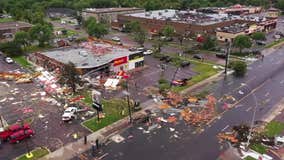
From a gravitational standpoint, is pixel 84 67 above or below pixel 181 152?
above

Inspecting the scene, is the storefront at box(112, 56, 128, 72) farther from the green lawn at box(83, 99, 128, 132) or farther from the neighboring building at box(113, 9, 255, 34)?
the neighboring building at box(113, 9, 255, 34)

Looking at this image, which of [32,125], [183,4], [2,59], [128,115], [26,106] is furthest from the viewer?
[183,4]

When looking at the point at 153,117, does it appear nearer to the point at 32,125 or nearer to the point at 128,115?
the point at 128,115

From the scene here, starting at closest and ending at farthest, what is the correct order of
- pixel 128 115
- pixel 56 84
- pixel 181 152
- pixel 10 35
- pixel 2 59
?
pixel 181 152
pixel 128 115
pixel 56 84
pixel 2 59
pixel 10 35

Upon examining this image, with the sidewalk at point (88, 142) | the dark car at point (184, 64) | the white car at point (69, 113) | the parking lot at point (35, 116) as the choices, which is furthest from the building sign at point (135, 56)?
the white car at point (69, 113)

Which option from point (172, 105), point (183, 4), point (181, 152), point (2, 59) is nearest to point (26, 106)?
point (172, 105)

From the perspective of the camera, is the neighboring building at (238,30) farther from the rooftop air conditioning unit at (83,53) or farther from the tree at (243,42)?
the rooftop air conditioning unit at (83,53)

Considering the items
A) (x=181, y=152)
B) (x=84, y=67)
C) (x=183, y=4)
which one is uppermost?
(x=183, y=4)

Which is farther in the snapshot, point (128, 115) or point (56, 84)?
point (56, 84)
